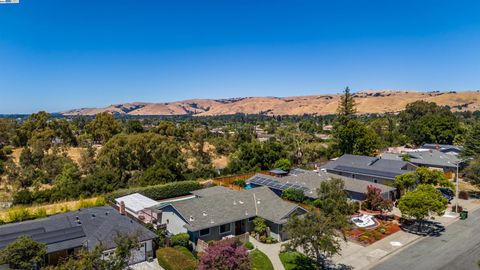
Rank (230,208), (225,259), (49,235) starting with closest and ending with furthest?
1. (225,259)
2. (49,235)
3. (230,208)

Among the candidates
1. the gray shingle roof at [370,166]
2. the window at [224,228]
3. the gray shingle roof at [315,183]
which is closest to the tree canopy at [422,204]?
the gray shingle roof at [315,183]

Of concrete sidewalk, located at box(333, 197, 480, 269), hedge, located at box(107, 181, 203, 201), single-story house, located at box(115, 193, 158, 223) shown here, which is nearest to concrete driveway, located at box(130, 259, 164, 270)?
single-story house, located at box(115, 193, 158, 223)

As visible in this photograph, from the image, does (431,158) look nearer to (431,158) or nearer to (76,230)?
(431,158)

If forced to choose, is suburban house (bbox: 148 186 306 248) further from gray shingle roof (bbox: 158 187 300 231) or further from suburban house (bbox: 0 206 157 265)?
suburban house (bbox: 0 206 157 265)

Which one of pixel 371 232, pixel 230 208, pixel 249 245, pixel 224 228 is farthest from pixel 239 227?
pixel 371 232

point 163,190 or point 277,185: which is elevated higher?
point 277,185

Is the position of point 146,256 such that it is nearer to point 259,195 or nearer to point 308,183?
point 259,195

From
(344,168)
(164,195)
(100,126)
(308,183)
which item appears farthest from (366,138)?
(100,126)
